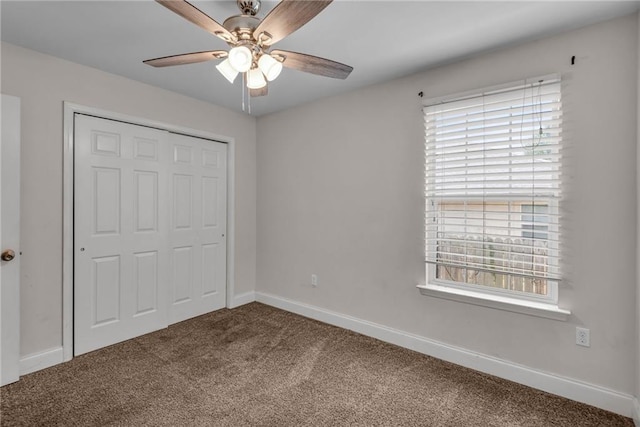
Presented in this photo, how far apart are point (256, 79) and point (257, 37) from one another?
0.75 ft

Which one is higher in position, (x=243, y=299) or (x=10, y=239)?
(x=10, y=239)

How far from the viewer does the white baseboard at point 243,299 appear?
12.8 feet

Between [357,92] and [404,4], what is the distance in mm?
1346

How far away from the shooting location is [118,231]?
2902 mm

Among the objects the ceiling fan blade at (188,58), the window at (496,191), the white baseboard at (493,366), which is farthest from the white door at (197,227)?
the window at (496,191)

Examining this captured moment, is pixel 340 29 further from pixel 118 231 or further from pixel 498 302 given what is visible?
pixel 118 231

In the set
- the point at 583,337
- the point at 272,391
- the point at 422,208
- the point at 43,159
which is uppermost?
the point at 43,159

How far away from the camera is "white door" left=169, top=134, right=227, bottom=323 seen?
3.40 metres

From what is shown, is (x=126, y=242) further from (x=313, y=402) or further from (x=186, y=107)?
(x=313, y=402)

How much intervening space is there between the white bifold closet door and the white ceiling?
2.15 feet

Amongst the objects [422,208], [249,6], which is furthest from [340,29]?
[422,208]

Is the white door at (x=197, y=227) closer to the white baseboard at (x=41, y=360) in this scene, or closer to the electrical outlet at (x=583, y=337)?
the white baseboard at (x=41, y=360)

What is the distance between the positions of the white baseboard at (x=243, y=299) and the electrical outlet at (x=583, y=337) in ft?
10.6

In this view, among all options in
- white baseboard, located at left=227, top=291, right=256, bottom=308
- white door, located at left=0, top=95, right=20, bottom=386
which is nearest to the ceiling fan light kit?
white door, located at left=0, top=95, right=20, bottom=386
